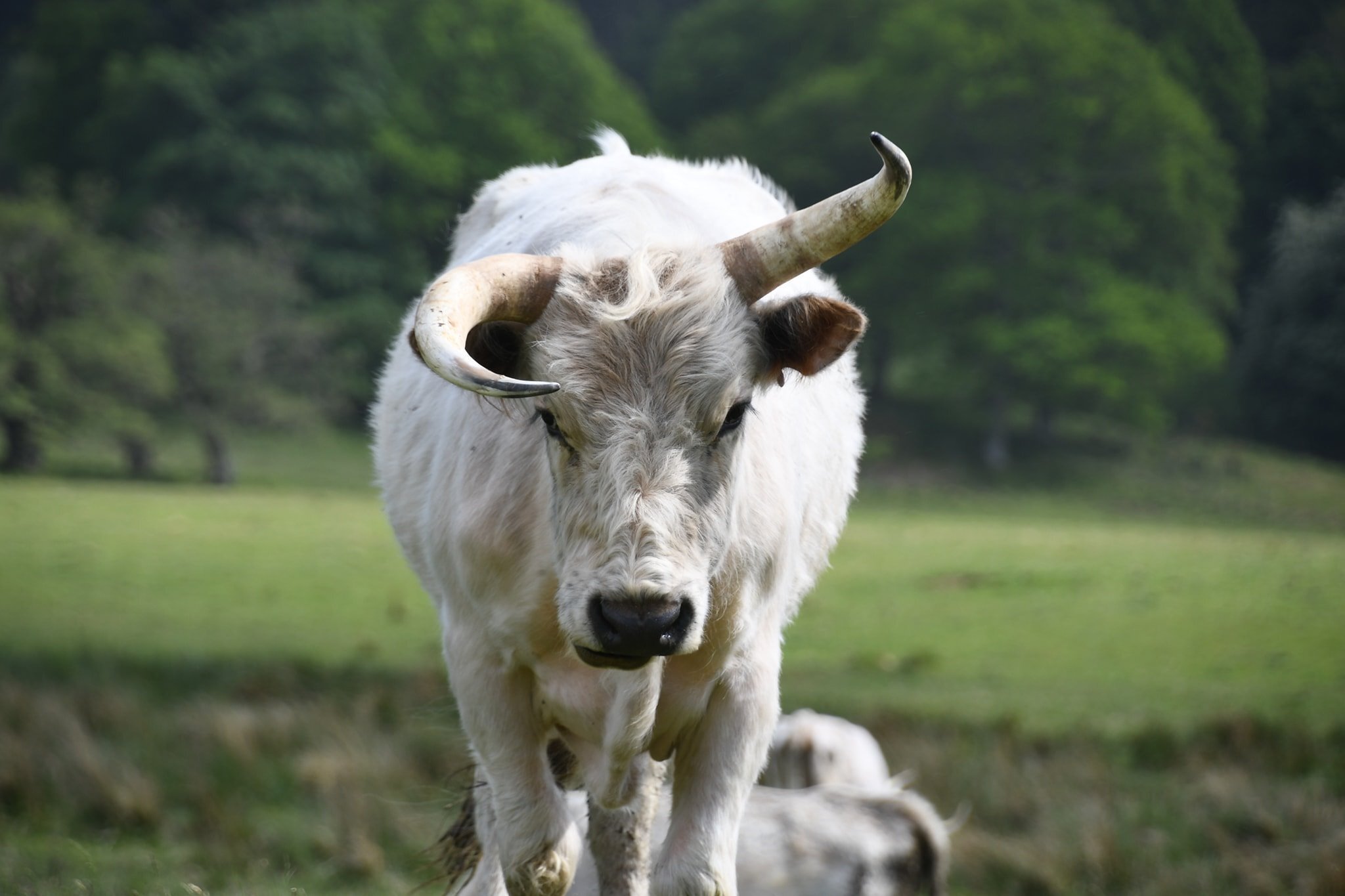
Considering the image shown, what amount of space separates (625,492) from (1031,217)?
73.2ft

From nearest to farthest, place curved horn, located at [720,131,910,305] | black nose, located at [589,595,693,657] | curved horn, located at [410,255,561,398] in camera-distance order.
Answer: curved horn, located at [410,255,561,398] → black nose, located at [589,595,693,657] → curved horn, located at [720,131,910,305]

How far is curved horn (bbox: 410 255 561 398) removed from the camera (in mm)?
3279

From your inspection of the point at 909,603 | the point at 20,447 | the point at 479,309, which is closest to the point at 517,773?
the point at 479,309

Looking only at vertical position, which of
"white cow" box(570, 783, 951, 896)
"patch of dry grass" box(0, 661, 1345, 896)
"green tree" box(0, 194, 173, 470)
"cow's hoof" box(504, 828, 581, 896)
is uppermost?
"cow's hoof" box(504, 828, 581, 896)

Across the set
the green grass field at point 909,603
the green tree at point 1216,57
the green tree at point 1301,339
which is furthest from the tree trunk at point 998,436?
the green tree at point 1216,57

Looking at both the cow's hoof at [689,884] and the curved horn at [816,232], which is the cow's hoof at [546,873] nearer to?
the cow's hoof at [689,884]

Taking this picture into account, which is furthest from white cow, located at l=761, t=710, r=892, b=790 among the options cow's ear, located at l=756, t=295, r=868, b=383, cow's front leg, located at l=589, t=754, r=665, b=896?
cow's ear, located at l=756, t=295, r=868, b=383

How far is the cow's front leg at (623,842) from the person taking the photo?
525cm

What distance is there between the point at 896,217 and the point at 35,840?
1891 cm

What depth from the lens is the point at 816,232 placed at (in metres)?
3.83

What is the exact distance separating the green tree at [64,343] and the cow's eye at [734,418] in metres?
19.8

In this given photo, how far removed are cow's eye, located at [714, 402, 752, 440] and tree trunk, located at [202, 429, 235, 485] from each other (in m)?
20.5

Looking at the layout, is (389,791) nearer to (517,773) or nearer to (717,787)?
(517,773)

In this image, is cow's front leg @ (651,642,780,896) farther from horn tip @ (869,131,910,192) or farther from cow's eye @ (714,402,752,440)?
horn tip @ (869,131,910,192)
